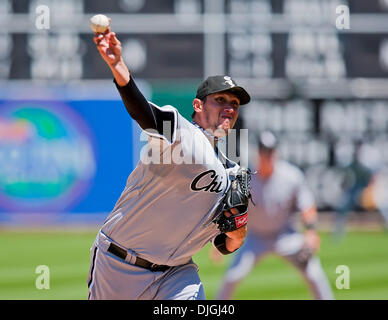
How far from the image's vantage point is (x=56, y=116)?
13.0 metres

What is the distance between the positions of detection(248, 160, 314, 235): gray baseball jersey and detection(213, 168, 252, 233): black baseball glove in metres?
A: 2.61

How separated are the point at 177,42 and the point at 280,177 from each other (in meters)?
6.72

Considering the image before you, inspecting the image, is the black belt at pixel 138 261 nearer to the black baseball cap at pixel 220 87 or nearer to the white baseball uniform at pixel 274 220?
the black baseball cap at pixel 220 87

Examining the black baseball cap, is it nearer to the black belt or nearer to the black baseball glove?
the black baseball glove

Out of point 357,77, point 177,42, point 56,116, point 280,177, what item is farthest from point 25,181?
point 280,177

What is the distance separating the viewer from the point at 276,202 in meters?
6.28

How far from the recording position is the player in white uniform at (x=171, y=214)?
11.1 feet

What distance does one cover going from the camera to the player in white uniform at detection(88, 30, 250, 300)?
3.39m

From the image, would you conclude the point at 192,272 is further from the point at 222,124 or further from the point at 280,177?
the point at 280,177

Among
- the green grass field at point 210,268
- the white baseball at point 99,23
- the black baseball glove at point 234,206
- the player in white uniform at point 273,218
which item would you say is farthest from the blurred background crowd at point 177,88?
the white baseball at point 99,23

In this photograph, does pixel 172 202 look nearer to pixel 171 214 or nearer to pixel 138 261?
pixel 171 214

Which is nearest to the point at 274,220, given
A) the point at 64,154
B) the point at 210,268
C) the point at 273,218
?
the point at 273,218

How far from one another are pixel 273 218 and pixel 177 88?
682cm

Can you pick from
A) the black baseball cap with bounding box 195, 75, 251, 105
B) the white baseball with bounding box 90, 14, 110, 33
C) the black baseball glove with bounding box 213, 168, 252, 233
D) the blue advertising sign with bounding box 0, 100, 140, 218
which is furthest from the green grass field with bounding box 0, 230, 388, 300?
the white baseball with bounding box 90, 14, 110, 33
